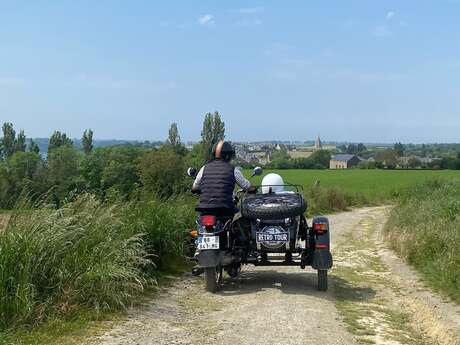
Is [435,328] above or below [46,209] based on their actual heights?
below

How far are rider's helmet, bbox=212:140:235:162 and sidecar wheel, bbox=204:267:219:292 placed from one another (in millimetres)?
1651

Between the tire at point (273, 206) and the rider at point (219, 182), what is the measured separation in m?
0.25

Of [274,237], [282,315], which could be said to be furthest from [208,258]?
[282,315]

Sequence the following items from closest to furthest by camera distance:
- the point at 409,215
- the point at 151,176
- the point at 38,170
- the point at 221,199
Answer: the point at 221,199 < the point at 38,170 < the point at 151,176 < the point at 409,215

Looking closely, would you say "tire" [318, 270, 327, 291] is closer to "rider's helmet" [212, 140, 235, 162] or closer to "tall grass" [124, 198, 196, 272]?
"rider's helmet" [212, 140, 235, 162]

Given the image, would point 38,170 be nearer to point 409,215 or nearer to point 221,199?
point 221,199

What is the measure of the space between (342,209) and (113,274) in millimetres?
26034

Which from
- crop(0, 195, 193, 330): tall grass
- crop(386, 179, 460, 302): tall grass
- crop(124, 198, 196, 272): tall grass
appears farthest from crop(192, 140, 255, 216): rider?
crop(386, 179, 460, 302): tall grass

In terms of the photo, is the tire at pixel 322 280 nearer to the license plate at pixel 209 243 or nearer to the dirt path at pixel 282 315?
the dirt path at pixel 282 315

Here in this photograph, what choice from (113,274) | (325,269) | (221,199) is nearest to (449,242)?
(325,269)

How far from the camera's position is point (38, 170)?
1099 centimetres

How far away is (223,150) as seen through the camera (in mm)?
8219

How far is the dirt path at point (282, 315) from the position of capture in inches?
220

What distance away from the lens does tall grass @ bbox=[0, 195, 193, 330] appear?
560 cm
